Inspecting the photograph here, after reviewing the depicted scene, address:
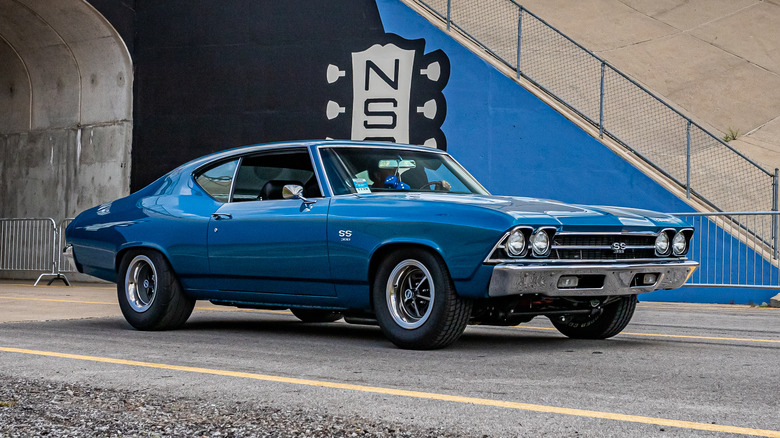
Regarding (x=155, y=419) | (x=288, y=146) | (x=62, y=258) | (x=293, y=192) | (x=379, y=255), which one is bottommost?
(x=155, y=419)

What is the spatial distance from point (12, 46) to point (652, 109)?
12.7 m

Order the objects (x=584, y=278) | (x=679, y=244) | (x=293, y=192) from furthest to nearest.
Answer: (x=293, y=192)
(x=679, y=244)
(x=584, y=278)

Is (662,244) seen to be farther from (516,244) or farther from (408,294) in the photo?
(408,294)

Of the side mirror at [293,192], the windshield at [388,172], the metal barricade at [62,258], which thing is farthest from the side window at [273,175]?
the metal barricade at [62,258]

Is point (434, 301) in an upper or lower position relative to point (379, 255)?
lower

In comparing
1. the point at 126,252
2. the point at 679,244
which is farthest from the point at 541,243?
the point at 126,252

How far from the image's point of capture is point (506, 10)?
1769 centimetres

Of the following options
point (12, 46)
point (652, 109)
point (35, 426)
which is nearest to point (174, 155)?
point (12, 46)

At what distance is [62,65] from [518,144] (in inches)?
383

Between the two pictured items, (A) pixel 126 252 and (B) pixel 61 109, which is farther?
(B) pixel 61 109

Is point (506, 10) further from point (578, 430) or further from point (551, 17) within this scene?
point (578, 430)

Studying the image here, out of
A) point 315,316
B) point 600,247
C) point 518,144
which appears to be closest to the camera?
point 600,247

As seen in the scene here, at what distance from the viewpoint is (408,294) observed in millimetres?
6523

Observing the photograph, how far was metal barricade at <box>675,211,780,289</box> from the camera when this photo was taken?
13.0m
